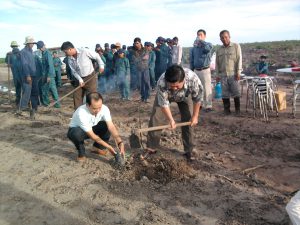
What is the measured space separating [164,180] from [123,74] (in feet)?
20.6

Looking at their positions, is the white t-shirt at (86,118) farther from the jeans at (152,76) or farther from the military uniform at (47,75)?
the jeans at (152,76)

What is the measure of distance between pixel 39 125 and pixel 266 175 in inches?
186

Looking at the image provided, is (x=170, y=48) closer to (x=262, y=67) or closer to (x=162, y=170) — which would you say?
(x=262, y=67)

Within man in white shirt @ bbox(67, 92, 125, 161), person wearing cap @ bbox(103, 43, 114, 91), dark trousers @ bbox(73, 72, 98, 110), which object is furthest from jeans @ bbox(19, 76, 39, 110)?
man in white shirt @ bbox(67, 92, 125, 161)

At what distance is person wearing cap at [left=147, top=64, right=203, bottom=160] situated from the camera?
3549 mm

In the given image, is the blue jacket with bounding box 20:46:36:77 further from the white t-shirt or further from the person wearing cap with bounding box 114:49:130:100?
the white t-shirt

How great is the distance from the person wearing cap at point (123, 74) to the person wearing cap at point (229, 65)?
11.6ft

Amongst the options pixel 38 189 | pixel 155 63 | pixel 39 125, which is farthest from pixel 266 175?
pixel 155 63

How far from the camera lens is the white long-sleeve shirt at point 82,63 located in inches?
242

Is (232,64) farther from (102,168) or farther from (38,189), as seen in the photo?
(38,189)

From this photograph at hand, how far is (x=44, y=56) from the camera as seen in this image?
29.0 ft

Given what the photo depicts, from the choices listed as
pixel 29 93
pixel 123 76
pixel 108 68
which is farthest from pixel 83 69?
pixel 108 68

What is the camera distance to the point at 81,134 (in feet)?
14.8

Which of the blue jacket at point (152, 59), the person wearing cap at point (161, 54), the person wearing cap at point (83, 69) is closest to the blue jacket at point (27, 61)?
the person wearing cap at point (83, 69)
